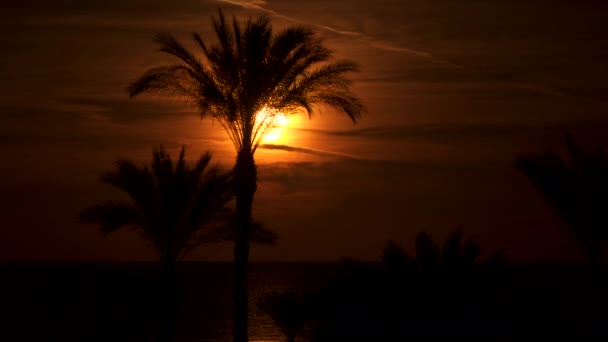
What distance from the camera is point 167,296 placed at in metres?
25.5

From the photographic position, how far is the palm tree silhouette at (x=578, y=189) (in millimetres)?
24141

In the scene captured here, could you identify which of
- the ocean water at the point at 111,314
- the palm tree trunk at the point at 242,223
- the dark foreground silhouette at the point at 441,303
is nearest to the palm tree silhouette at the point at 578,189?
the dark foreground silhouette at the point at 441,303

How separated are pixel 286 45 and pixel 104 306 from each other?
7555 cm

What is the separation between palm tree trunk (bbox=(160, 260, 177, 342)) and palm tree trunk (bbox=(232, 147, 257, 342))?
9.82 ft

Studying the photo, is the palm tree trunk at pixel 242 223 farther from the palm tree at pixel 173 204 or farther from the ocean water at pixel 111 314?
the ocean water at pixel 111 314

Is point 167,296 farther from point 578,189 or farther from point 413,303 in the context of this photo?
point 578,189

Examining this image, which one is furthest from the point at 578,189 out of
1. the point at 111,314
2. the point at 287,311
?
the point at 111,314

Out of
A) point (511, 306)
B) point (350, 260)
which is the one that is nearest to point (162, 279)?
point (350, 260)

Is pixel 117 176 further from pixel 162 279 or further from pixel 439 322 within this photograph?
pixel 439 322

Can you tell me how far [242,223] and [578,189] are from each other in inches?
378

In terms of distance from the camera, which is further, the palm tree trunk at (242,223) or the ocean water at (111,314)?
the ocean water at (111,314)

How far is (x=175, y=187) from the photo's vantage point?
24.4 metres

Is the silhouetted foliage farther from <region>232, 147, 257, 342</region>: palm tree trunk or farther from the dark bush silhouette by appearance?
the dark bush silhouette

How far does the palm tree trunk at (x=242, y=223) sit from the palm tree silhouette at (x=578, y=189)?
791 cm
